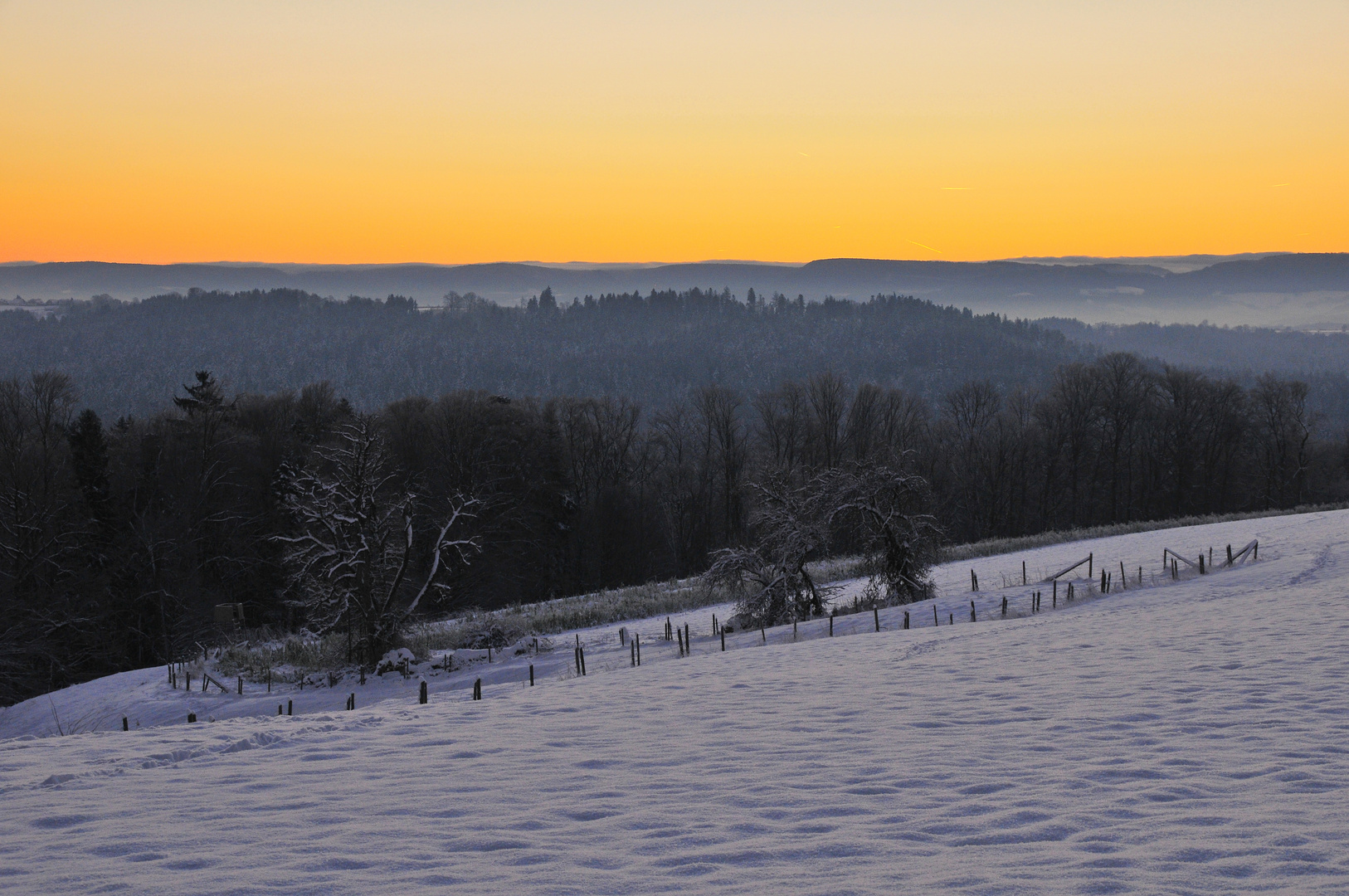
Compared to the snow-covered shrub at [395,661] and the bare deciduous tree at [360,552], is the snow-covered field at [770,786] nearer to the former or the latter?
Answer: the snow-covered shrub at [395,661]

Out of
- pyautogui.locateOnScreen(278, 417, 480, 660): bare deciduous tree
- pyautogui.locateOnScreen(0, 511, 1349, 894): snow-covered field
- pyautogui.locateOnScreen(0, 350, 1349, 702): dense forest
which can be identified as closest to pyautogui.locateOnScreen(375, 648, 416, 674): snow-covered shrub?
pyautogui.locateOnScreen(278, 417, 480, 660): bare deciduous tree

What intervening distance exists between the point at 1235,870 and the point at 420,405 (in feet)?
179

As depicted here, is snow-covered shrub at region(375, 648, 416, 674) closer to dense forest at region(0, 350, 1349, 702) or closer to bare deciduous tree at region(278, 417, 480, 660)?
bare deciduous tree at region(278, 417, 480, 660)

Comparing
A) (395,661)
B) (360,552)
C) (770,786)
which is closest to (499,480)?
(360,552)

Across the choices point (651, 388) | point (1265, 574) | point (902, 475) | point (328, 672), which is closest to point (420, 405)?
point (328, 672)

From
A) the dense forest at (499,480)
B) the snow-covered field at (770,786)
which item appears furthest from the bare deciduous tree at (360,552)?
the snow-covered field at (770,786)

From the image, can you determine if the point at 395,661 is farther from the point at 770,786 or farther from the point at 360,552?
the point at 770,786

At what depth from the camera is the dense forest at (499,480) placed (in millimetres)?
36531

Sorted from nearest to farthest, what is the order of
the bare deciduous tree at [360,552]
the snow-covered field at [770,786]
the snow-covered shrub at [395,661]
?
the snow-covered field at [770,786] → the snow-covered shrub at [395,661] → the bare deciduous tree at [360,552]

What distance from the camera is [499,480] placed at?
164ft

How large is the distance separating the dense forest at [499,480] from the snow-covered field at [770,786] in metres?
15.6

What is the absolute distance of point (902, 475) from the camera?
2766cm

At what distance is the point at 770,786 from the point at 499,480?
44.1 m

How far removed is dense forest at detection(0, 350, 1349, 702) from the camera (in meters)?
36.5
